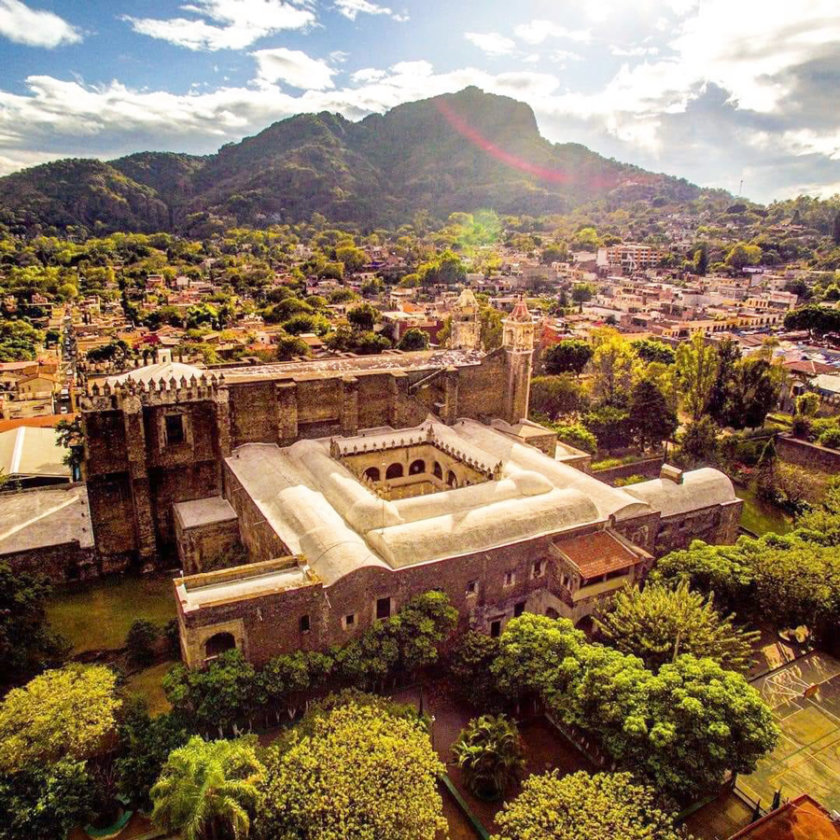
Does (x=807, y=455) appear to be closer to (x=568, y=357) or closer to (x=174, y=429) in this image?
(x=568, y=357)

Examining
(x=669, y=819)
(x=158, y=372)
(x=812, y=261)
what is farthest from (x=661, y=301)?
(x=669, y=819)

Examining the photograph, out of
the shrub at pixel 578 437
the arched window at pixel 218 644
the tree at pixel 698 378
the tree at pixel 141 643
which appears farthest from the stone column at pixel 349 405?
the tree at pixel 698 378

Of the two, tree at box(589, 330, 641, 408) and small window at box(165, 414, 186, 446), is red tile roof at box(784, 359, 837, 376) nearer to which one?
tree at box(589, 330, 641, 408)

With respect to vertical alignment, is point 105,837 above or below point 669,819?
below

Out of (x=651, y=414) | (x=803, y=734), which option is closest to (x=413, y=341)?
(x=651, y=414)

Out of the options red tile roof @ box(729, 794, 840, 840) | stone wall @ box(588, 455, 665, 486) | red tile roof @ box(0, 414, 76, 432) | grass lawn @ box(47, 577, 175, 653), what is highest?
red tile roof @ box(729, 794, 840, 840)

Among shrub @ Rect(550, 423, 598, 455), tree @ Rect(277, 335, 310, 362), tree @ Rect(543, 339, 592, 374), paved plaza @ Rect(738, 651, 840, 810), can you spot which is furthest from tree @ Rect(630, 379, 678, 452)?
tree @ Rect(277, 335, 310, 362)

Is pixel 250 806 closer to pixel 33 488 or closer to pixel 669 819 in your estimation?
pixel 669 819
